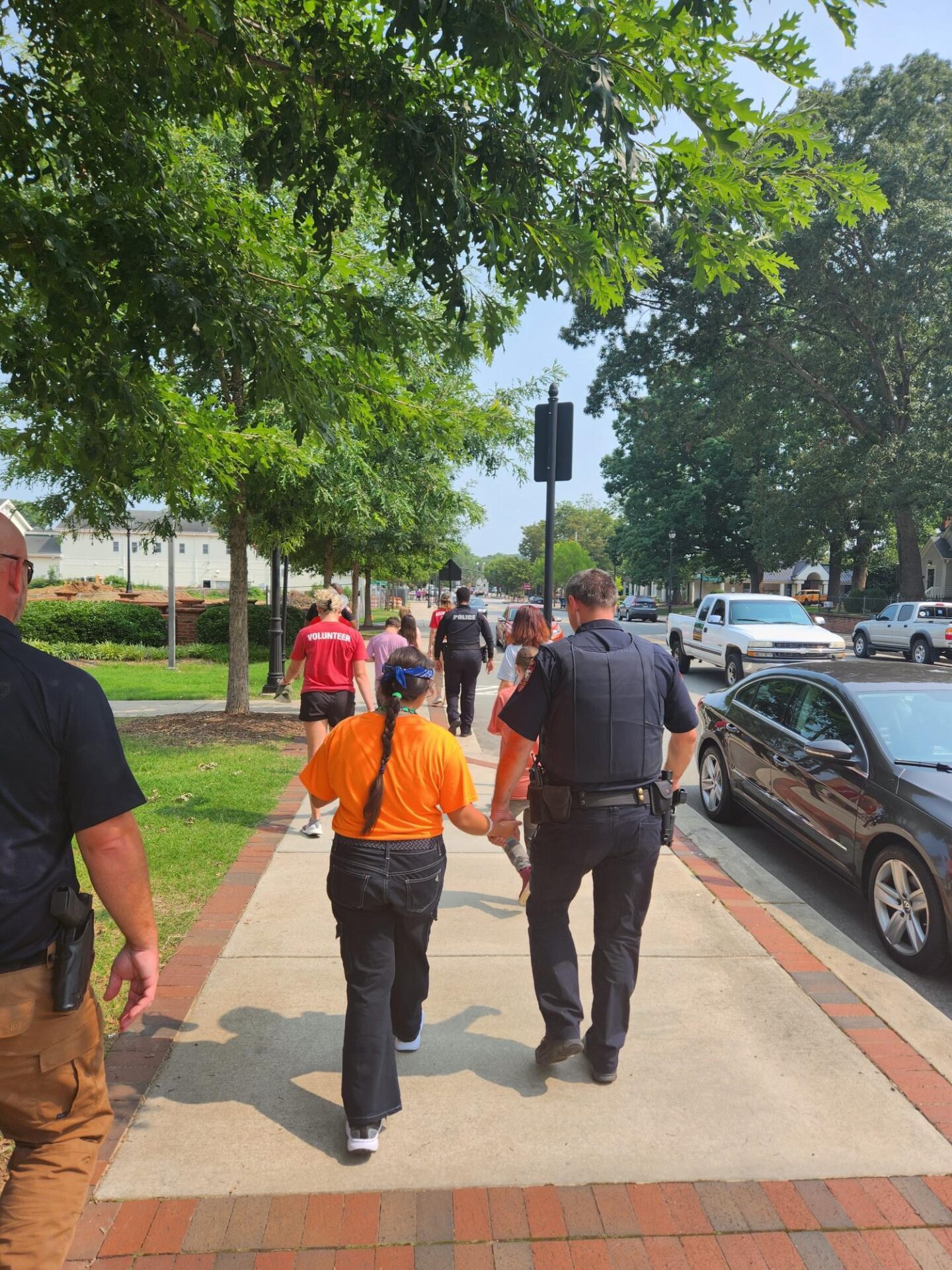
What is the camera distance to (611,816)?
3385 millimetres

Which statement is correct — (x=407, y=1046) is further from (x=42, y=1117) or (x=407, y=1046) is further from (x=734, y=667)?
(x=734, y=667)

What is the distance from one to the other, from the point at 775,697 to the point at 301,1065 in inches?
185

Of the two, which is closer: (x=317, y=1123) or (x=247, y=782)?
(x=317, y=1123)

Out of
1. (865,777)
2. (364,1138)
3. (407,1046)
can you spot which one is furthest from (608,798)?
(865,777)

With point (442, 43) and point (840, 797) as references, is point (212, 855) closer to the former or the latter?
point (840, 797)

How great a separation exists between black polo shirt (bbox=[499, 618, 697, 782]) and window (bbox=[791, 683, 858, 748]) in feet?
8.52

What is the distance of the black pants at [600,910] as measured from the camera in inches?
134

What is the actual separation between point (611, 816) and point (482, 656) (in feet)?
25.7

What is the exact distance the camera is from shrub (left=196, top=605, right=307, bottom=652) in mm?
24188

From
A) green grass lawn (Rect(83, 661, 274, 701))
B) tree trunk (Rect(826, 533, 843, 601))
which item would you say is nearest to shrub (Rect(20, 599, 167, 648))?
green grass lawn (Rect(83, 661, 274, 701))

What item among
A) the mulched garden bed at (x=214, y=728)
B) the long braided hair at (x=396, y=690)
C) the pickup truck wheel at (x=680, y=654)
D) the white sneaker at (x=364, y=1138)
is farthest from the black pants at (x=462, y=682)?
the pickup truck wheel at (x=680, y=654)

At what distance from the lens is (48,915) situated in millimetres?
2094

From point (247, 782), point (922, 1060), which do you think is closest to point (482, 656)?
point (247, 782)

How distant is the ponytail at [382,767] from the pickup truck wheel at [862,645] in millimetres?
26461
